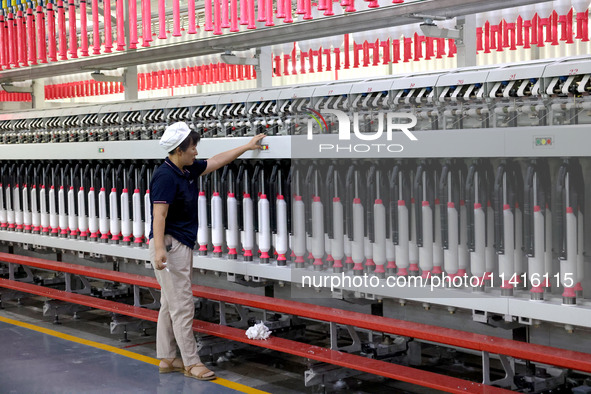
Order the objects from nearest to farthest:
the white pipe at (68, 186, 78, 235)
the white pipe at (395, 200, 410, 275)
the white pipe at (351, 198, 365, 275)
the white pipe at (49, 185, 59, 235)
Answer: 1. the white pipe at (395, 200, 410, 275)
2. the white pipe at (351, 198, 365, 275)
3. the white pipe at (68, 186, 78, 235)
4. the white pipe at (49, 185, 59, 235)

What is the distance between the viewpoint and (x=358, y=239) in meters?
4.33

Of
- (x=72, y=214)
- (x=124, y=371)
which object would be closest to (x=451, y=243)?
(x=124, y=371)

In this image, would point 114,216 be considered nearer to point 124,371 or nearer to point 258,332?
point 124,371

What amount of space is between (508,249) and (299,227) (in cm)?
138

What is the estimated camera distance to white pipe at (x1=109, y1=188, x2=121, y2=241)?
19.7 feet

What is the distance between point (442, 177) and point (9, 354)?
348cm

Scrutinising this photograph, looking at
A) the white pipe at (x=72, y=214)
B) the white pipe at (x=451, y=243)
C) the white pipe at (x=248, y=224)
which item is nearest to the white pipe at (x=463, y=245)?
the white pipe at (x=451, y=243)

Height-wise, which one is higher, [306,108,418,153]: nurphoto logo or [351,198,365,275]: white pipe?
[306,108,418,153]: nurphoto logo

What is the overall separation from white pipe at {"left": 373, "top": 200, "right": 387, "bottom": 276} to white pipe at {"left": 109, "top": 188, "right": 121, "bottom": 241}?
255cm

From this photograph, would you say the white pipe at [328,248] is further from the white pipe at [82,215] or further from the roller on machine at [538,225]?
the white pipe at [82,215]

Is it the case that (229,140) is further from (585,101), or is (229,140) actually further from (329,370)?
(585,101)

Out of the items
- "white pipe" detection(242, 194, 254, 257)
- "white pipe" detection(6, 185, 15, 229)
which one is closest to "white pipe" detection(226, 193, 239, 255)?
"white pipe" detection(242, 194, 254, 257)

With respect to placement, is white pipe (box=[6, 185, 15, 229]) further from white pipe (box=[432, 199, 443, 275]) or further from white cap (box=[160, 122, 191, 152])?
white pipe (box=[432, 199, 443, 275])

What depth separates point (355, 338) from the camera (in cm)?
456
